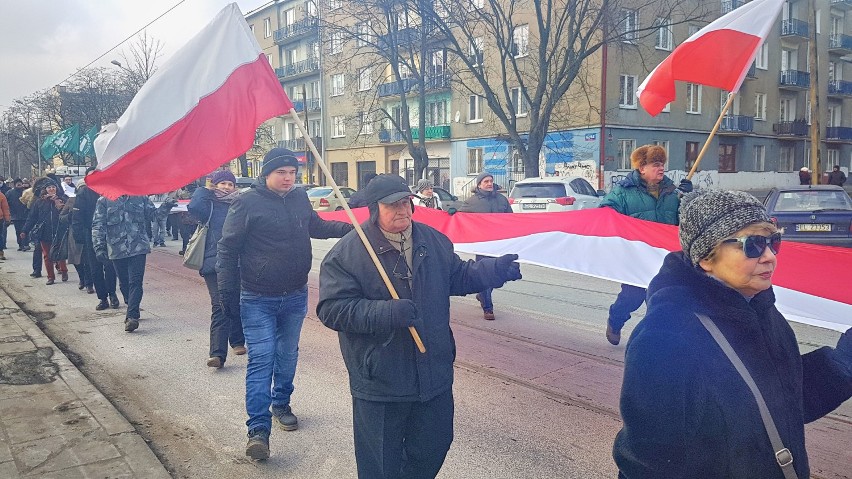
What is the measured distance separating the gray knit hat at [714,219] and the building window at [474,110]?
40287mm

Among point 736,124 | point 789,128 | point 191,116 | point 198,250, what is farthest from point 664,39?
point 191,116


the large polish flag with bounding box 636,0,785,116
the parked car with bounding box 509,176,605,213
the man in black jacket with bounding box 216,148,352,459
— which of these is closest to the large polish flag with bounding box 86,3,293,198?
the man in black jacket with bounding box 216,148,352,459

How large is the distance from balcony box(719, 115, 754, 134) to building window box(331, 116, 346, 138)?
27.7 m

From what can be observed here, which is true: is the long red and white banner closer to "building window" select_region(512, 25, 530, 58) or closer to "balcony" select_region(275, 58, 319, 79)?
"building window" select_region(512, 25, 530, 58)

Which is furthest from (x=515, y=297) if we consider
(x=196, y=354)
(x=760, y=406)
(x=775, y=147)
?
(x=775, y=147)

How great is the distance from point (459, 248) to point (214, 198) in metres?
2.68

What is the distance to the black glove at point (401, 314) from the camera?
303 centimetres

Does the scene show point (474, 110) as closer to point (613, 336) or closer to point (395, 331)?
point (613, 336)

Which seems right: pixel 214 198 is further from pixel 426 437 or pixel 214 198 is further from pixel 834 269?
pixel 834 269

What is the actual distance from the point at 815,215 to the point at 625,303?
842 centimetres

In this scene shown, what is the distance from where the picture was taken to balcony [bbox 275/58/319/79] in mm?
56125

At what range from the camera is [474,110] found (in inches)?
1657

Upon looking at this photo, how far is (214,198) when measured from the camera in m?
6.64

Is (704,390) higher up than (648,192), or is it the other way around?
(648,192)
